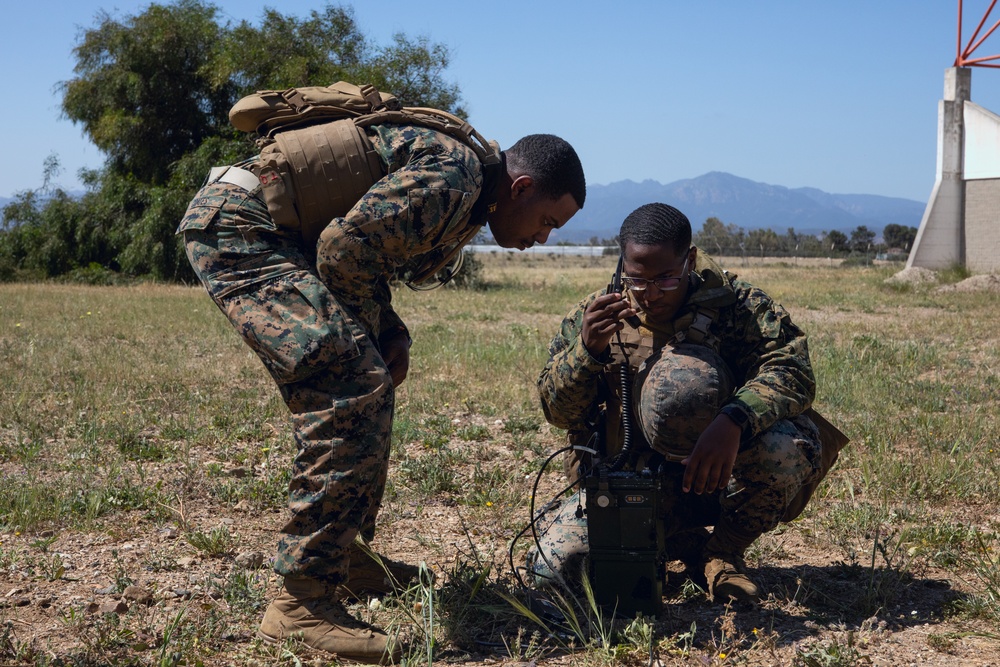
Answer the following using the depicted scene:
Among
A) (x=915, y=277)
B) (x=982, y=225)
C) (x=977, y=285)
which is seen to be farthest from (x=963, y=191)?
(x=977, y=285)

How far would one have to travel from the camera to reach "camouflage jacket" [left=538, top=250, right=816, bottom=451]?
3021 millimetres

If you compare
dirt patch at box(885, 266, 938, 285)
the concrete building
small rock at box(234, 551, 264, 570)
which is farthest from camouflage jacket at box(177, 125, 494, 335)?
the concrete building

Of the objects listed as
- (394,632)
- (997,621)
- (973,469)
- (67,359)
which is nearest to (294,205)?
(394,632)

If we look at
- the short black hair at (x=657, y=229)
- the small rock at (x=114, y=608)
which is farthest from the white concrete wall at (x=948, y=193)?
the small rock at (x=114, y=608)

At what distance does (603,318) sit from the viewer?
291 cm

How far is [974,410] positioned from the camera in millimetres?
5938

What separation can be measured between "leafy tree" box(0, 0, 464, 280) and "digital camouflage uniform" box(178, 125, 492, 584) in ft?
58.1

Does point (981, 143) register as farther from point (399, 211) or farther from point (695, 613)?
point (399, 211)

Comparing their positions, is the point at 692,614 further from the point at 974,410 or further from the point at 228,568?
the point at 974,410

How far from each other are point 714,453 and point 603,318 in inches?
21.3

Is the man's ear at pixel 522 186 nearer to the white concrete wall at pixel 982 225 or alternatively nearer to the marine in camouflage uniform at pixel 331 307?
the marine in camouflage uniform at pixel 331 307

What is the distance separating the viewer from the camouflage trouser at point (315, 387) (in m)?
2.70

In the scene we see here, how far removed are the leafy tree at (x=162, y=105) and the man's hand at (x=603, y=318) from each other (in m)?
17.8

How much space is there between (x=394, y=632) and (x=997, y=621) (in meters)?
1.90
